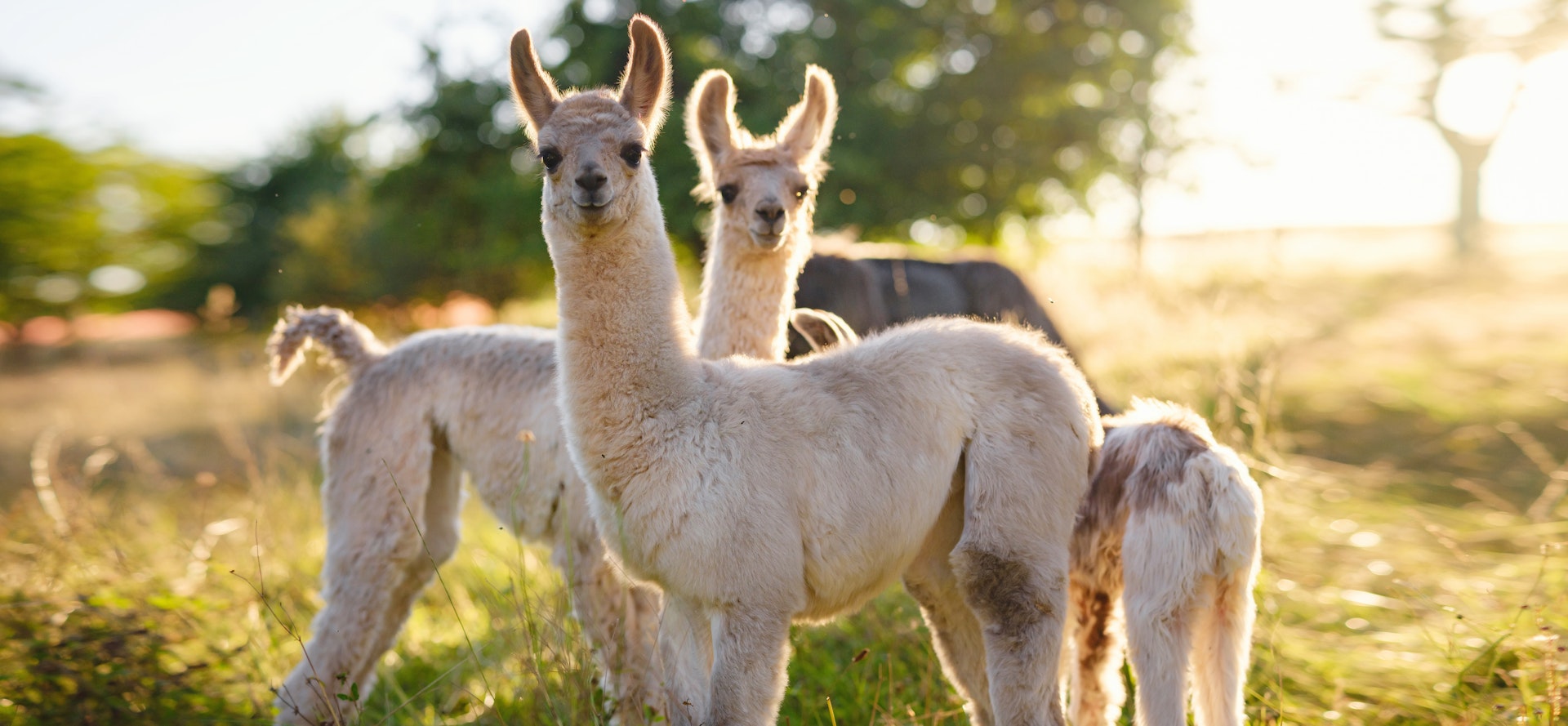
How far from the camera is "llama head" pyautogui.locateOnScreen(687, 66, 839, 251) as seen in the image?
3.98 m

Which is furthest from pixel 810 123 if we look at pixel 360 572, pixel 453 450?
pixel 360 572

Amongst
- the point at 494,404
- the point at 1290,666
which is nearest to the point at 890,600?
the point at 1290,666

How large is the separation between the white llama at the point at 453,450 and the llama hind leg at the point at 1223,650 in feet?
5.89

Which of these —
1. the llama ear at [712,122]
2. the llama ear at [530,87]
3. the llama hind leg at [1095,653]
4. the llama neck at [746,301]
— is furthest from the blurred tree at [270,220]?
the llama hind leg at [1095,653]

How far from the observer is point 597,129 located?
2812mm

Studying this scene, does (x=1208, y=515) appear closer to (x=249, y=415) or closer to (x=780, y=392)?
(x=780, y=392)

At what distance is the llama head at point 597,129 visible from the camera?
2.69 meters

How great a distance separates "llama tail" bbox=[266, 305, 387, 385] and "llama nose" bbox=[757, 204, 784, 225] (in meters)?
1.90

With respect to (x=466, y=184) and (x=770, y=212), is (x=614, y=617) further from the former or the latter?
(x=466, y=184)

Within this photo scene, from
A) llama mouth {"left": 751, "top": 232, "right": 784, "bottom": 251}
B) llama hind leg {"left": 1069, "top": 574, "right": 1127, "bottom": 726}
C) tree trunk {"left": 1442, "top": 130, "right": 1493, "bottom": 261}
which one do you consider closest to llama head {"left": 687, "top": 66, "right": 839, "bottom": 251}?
llama mouth {"left": 751, "top": 232, "right": 784, "bottom": 251}

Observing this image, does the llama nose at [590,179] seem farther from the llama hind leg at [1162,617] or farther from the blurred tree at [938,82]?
the blurred tree at [938,82]

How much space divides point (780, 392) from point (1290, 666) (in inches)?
115

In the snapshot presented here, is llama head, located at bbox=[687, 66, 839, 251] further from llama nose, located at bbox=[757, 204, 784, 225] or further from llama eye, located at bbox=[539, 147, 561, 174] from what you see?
llama eye, located at bbox=[539, 147, 561, 174]

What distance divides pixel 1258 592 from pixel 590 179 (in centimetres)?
360
